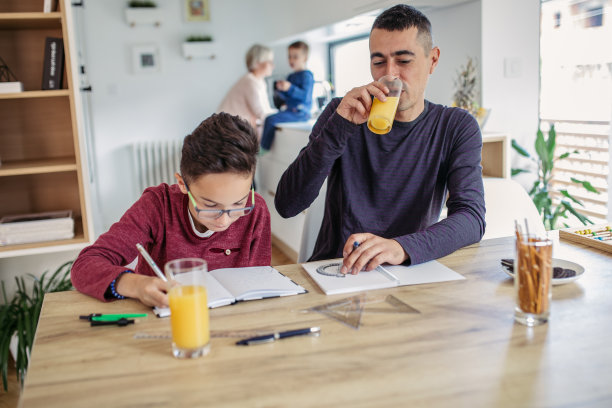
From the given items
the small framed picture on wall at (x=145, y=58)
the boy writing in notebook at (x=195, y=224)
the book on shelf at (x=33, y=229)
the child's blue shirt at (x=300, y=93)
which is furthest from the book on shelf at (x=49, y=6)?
the small framed picture on wall at (x=145, y=58)

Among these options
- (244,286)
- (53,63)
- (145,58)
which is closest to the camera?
(244,286)

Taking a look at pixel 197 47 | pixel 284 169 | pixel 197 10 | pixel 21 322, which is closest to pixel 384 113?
pixel 21 322

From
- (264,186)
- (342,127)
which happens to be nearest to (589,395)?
(342,127)

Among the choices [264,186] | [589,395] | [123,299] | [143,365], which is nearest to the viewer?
[589,395]

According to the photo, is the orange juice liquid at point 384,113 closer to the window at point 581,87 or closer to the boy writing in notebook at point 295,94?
the window at point 581,87

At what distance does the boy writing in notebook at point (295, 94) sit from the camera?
4.27 meters

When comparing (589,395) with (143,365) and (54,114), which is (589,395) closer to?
(143,365)

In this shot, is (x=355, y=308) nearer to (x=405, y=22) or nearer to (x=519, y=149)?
(x=405, y=22)

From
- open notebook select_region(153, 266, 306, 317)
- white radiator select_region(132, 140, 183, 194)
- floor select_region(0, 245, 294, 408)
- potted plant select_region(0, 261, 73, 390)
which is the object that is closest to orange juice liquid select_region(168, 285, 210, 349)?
open notebook select_region(153, 266, 306, 317)

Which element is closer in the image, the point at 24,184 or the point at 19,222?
the point at 19,222

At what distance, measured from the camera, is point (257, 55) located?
15.5 ft

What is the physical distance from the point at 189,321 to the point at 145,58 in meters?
4.73

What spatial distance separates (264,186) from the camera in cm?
468

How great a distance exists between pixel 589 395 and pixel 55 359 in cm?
78
